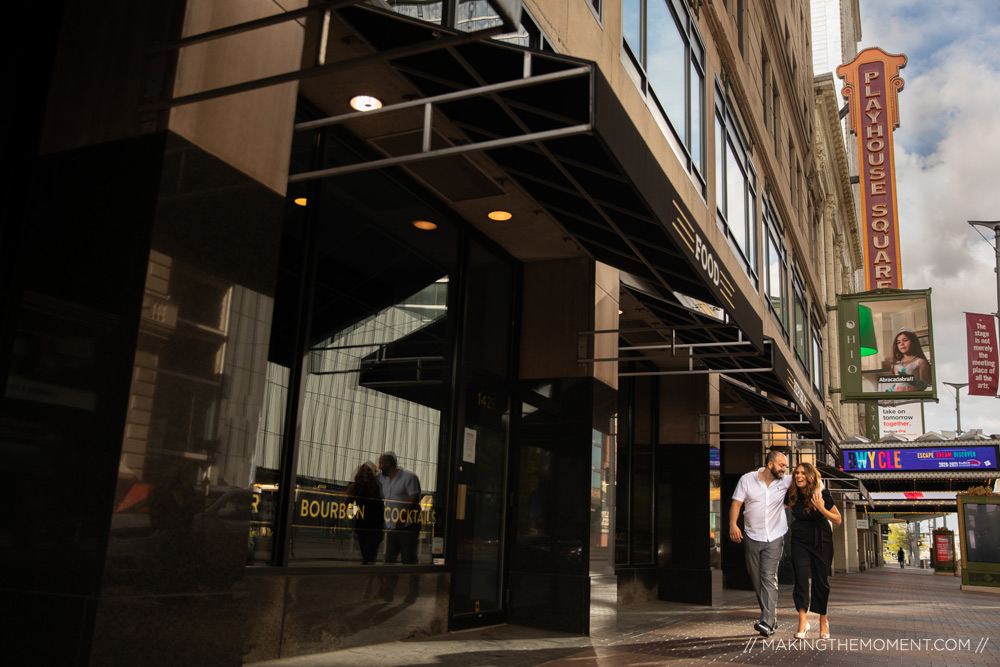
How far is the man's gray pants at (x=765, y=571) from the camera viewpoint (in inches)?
364

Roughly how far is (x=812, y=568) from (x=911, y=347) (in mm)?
23410

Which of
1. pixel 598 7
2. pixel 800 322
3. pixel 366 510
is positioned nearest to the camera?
pixel 366 510

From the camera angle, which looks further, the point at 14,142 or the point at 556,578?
the point at 556,578

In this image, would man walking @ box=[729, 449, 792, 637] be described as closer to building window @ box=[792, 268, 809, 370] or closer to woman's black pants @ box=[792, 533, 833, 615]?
woman's black pants @ box=[792, 533, 833, 615]

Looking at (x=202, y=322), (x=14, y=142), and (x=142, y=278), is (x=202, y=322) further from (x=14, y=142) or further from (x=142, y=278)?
(x=14, y=142)

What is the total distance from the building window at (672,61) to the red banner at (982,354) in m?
26.2

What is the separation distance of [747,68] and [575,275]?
9.54 m

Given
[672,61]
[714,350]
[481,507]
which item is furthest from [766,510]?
[672,61]

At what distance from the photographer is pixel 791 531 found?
9453 mm

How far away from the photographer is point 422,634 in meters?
7.88

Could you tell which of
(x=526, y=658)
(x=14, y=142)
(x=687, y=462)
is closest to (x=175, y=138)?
(x=14, y=142)

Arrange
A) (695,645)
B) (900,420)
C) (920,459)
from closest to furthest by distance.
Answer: (695,645) → (920,459) → (900,420)

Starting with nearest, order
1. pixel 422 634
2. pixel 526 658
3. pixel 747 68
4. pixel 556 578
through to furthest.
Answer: pixel 526 658 < pixel 422 634 < pixel 556 578 < pixel 747 68

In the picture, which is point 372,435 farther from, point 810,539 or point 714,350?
point 714,350
